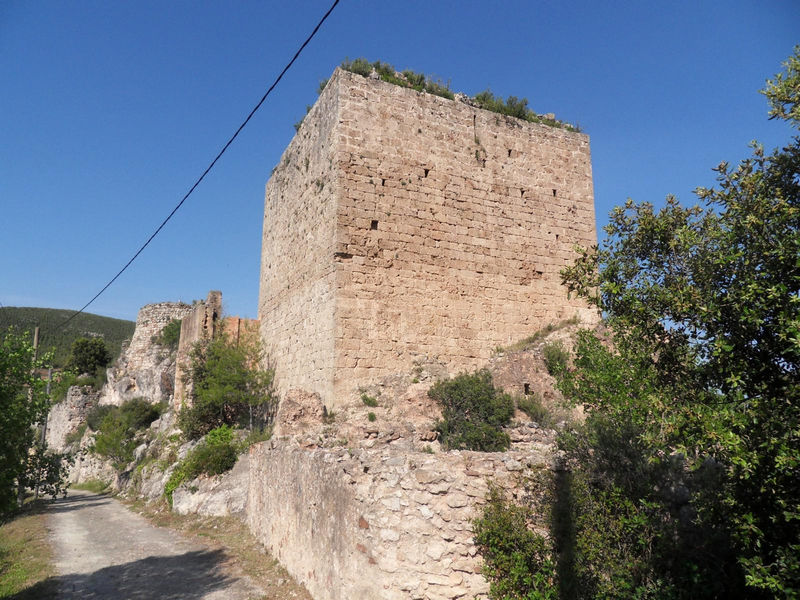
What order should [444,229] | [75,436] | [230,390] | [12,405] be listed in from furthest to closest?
[75,436] < [230,390] < [444,229] < [12,405]

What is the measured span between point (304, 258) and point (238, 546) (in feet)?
21.6

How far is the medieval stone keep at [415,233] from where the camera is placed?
11.8 metres

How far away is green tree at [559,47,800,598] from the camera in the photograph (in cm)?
363

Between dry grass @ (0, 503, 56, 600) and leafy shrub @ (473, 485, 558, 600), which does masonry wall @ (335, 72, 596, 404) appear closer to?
dry grass @ (0, 503, 56, 600)

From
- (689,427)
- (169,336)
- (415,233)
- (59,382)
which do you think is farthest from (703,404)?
(169,336)

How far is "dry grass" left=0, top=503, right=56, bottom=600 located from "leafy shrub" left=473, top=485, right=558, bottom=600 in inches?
256

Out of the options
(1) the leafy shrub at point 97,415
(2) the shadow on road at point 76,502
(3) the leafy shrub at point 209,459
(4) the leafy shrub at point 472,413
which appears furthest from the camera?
(1) the leafy shrub at point 97,415

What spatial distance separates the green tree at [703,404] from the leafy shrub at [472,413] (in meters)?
2.89

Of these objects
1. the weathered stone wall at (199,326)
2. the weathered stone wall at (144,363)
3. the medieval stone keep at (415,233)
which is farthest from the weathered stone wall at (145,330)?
the medieval stone keep at (415,233)

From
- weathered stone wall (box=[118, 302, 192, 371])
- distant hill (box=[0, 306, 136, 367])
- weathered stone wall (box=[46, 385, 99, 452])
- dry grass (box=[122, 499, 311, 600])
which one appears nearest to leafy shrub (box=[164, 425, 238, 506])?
dry grass (box=[122, 499, 311, 600])

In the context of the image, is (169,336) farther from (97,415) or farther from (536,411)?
(536,411)

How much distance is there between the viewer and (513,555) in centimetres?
536

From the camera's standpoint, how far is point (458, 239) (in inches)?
509

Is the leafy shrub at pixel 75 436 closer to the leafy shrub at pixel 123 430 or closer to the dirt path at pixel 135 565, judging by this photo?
the leafy shrub at pixel 123 430
